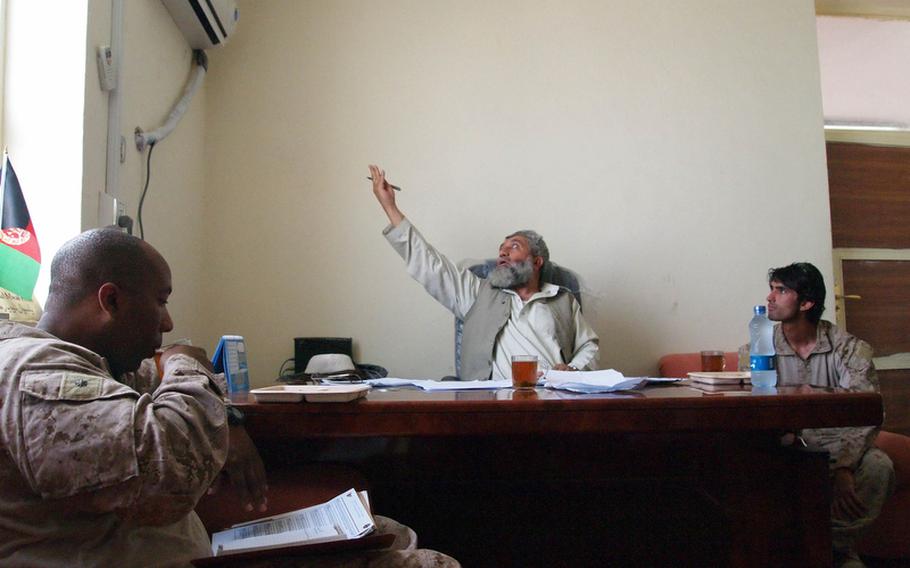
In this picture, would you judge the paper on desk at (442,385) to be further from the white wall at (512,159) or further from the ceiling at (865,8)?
the ceiling at (865,8)

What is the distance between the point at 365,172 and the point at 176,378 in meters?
2.32

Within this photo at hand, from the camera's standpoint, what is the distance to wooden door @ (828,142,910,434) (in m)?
3.55

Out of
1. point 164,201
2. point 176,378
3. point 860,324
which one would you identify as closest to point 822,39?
point 860,324

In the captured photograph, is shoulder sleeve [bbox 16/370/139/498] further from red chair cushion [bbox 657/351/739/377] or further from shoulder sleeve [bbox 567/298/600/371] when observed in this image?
red chair cushion [bbox 657/351/739/377]

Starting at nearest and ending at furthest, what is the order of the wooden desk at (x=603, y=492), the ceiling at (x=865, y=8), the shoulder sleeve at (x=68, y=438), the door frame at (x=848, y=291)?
the shoulder sleeve at (x=68, y=438)
the wooden desk at (x=603, y=492)
the door frame at (x=848, y=291)
the ceiling at (x=865, y=8)

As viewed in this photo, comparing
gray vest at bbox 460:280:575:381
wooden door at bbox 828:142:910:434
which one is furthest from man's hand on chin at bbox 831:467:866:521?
wooden door at bbox 828:142:910:434

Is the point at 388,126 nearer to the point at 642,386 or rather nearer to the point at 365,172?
the point at 365,172

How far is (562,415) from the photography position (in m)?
1.22

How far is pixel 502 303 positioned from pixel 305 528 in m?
2.06

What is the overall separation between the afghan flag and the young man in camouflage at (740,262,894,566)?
6.77 ft

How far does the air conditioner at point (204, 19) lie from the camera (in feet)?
8.47

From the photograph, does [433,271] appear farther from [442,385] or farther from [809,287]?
[809,287]

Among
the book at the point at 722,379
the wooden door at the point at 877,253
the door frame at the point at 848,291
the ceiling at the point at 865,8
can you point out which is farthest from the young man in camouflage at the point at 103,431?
the ceiling at the point at 865,8

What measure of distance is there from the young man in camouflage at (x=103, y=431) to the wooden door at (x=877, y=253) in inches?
136
